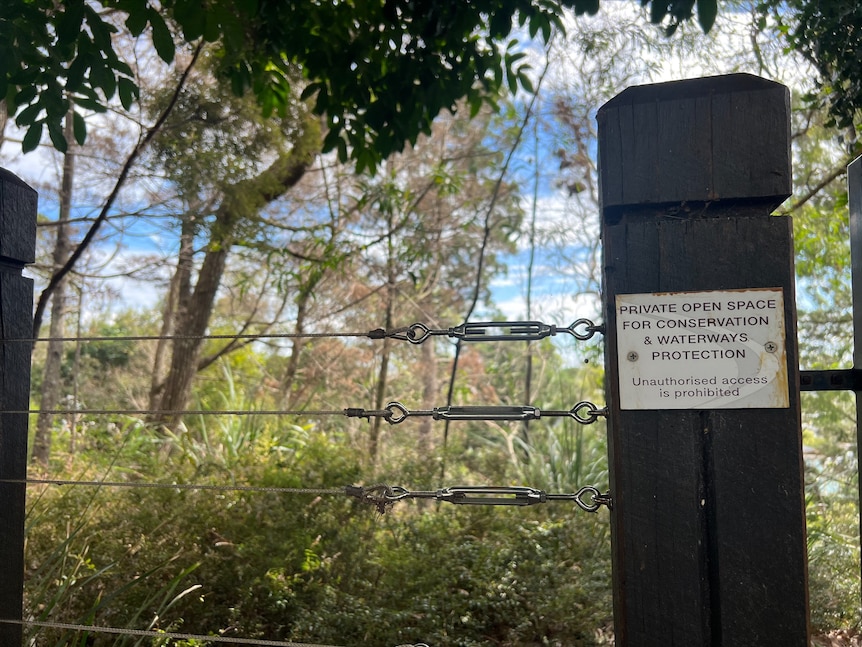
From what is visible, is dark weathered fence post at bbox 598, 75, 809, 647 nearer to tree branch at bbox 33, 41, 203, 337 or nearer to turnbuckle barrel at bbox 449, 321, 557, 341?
turnbuckle barrel at bbox 449, 321, 557, 341

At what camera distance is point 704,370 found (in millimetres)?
995

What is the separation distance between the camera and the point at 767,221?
1003mm

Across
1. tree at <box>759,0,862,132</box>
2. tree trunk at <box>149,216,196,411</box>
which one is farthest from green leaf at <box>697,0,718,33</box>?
tree trunk at <box>149,216,196,411</box>

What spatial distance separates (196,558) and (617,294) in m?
2.55

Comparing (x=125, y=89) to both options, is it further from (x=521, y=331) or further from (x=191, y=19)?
(x=521, y=331)

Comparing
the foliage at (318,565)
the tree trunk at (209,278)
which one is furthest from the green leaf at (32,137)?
the tree trunk at (209,278)

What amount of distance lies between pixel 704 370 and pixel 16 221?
1474 millimetres

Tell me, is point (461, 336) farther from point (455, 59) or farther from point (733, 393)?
point (455, 59)

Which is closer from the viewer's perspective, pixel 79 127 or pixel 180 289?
Answer: pixel 79 127

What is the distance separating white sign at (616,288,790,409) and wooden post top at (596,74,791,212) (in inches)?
5.8

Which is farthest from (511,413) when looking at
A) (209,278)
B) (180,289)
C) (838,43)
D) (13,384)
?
(180,289)

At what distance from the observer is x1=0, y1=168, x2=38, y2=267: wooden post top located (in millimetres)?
1535

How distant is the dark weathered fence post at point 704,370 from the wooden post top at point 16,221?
131cm

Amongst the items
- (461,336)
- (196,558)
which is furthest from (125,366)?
(461,336)
